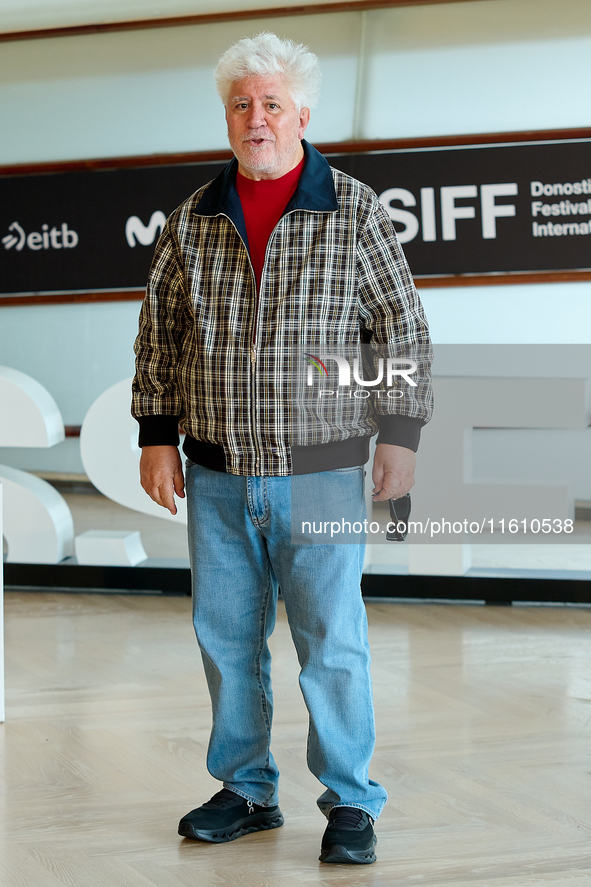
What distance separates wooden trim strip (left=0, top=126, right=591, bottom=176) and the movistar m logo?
215 millimetres

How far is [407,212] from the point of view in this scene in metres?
3.54

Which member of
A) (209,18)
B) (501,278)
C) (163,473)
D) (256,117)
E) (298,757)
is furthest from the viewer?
(209,18)

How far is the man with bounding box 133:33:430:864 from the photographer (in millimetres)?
1583

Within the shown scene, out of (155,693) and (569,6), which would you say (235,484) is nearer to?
(155,693)

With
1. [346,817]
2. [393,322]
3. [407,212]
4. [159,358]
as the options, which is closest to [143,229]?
[407,212]

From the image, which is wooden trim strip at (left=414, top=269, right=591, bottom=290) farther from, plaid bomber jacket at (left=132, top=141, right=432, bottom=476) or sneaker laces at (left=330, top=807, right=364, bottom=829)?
sneaker laces at (left=330, top=807, right=364, bottom=829)

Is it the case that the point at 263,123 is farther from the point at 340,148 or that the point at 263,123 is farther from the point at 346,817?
the point at 340,148

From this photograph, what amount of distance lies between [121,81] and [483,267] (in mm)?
1661

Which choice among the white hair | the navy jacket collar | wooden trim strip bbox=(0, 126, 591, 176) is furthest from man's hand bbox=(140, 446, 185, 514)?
wooden trim strip bbox=(0, 126, 591, 176)

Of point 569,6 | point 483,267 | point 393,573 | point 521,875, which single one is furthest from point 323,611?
point 569,6

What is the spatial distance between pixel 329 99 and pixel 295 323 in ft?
7.50

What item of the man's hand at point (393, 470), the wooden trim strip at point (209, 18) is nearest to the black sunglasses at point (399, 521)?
the man's hand at point (393, 470)

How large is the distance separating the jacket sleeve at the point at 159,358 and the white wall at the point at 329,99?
2.00 meters

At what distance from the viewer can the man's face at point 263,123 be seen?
1.57 m
